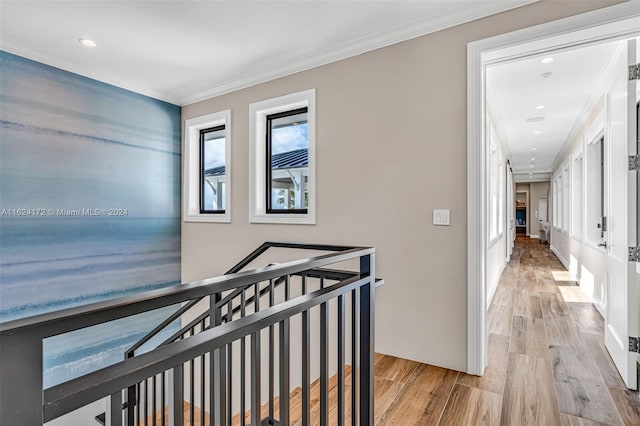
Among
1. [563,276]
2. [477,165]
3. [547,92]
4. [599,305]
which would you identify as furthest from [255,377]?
[563,276]

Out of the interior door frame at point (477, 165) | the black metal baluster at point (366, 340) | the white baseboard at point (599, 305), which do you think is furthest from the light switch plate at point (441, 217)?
the white baseboard at point (599, 305)

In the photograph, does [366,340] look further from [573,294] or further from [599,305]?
[573,294]

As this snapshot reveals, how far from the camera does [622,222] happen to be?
225 centimetres

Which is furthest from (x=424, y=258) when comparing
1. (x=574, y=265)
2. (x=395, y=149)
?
(x=574, y=265)

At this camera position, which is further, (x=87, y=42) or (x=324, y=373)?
(x=87, y=42)

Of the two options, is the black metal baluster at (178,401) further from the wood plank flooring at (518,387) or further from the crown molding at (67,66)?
the crown molding at (67,66)

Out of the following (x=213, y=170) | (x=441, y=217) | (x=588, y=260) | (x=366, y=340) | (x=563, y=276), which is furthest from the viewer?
(x=563, y=276)

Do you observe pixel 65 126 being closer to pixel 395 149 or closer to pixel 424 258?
pixel 395 149

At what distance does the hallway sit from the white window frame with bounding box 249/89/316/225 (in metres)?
1.51

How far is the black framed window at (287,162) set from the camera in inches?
137

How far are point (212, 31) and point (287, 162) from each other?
141cm

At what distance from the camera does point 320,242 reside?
3.10 m

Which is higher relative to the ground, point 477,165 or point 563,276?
point 477,165

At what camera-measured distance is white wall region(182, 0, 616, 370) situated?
7.83 ft
